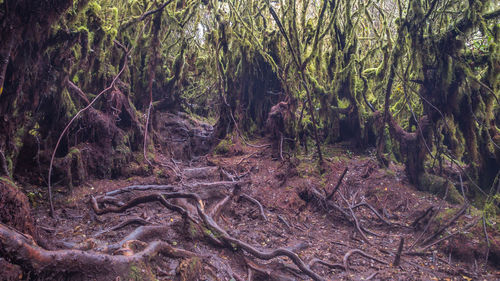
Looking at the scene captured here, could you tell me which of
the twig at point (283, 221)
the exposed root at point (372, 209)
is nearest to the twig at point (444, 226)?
the exposed root at point (372, 209)

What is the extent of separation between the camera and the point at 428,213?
17.8ft

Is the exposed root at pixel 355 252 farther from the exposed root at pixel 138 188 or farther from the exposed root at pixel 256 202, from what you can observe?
the exposed root at pixel 138 188

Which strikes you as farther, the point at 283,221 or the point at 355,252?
the point at 283,221

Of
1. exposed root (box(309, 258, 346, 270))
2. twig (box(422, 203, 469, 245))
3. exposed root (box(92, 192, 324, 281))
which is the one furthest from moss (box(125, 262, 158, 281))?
twig (box(422, 203, 469, 245))

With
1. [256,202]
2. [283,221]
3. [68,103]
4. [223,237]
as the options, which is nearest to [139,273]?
[223,237]

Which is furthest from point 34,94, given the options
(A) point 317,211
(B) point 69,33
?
(A) point 317,211

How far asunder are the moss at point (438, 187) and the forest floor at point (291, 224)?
8.4 inches

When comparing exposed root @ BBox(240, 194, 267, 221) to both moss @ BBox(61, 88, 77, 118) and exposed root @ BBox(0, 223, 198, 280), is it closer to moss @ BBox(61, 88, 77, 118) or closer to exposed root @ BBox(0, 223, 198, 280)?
exposed root @ BBox(0, 223, 198, 280)

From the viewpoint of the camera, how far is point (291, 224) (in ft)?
18.4

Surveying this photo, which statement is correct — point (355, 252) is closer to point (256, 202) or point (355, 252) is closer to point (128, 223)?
point (256, 202)

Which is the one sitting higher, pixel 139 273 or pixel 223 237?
pixel 139 273

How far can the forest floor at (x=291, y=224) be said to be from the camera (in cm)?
369

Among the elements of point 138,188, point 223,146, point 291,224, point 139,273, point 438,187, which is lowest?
point 291,224

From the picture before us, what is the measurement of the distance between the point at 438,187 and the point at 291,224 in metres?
3.58
